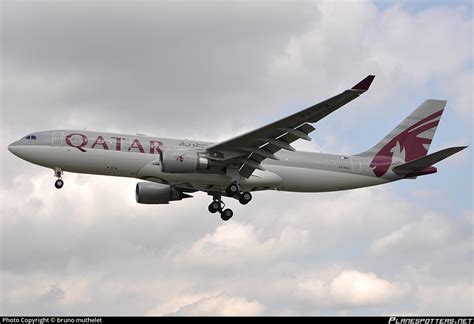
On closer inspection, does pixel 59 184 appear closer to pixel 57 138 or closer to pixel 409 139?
pixel 57 138

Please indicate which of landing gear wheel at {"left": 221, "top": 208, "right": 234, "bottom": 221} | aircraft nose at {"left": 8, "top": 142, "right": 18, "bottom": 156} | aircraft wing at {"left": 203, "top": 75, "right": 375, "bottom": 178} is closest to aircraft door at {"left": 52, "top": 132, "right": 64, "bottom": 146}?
aircraft nose at {"left": 8, "top": 142, "right": 18, "bottom": 156}

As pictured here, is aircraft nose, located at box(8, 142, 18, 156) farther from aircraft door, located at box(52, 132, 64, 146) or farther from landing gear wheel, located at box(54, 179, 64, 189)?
landing gear wheel, located at box(54, 179, 64, 189)

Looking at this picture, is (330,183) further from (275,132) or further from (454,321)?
(454,321)

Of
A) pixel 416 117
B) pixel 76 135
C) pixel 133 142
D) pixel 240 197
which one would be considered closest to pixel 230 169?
pixel 240 197

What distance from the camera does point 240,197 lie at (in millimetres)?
47719

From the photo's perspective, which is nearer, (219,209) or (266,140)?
(266,140)

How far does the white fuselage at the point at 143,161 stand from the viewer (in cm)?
4450

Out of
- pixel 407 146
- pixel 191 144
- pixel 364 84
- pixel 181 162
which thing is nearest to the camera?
pixel 364 84

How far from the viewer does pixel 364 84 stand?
3762cm

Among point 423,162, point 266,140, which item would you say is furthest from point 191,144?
point 423,162

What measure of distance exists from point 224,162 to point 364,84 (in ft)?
35.4

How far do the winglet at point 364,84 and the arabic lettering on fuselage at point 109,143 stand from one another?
1221 centimetres

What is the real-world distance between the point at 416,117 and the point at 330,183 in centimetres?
888

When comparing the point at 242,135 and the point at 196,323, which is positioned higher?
the point at 242,135
